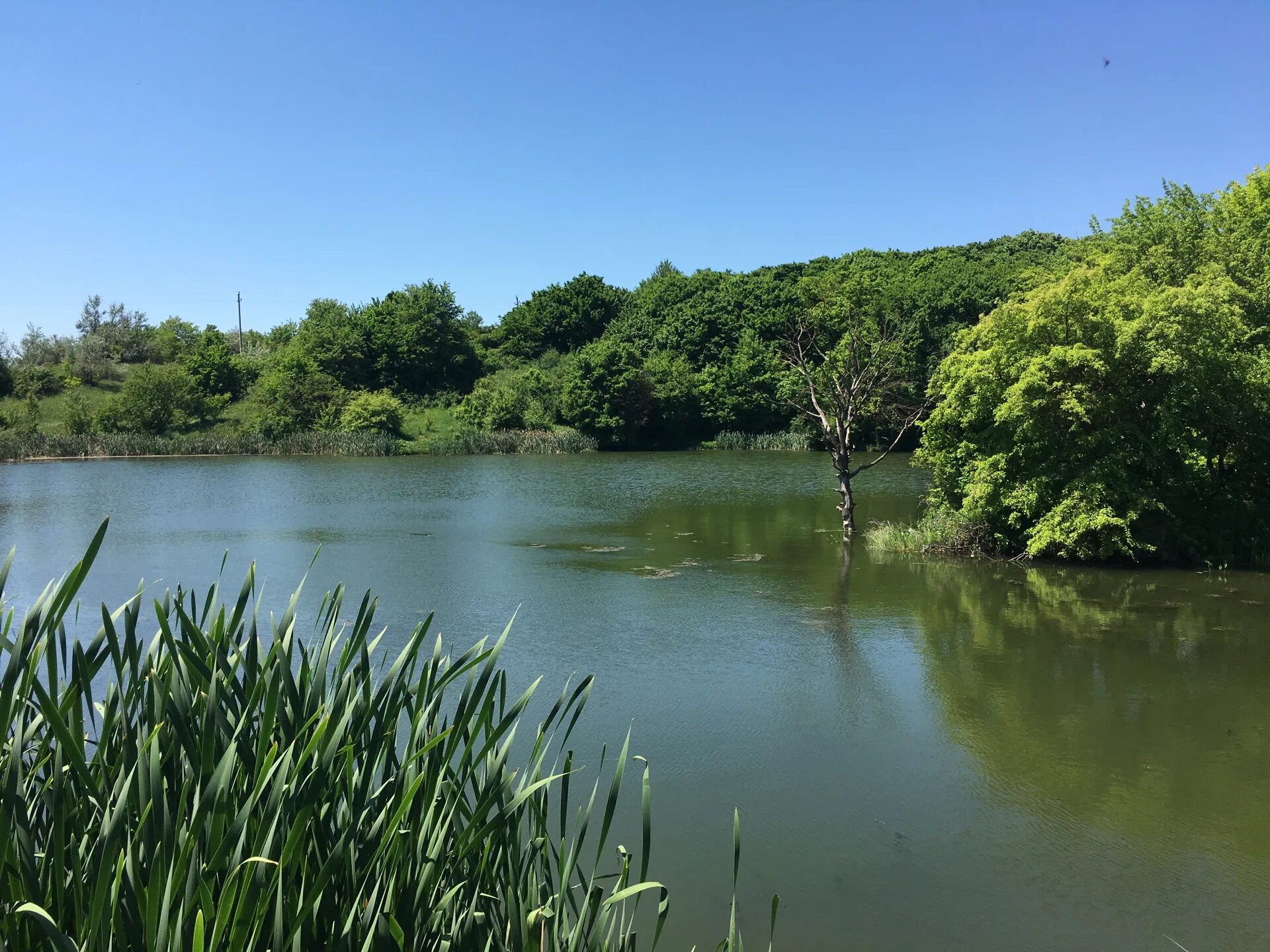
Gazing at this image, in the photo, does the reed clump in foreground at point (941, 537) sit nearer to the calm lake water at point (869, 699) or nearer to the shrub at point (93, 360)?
the calm lake water at point (869, 699)

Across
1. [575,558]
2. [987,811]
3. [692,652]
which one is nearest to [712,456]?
[575,558]

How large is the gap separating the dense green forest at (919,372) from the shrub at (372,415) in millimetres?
157

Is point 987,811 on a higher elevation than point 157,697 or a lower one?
lower

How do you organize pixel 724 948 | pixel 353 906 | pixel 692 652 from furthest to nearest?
pixel 692 652 < pixel 724 948 < pixel 353 906

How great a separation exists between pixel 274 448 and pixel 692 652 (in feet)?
116

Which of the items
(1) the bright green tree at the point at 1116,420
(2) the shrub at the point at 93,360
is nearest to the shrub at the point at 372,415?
(2) the shrub at the point at 93,360

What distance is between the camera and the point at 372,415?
45.2 m

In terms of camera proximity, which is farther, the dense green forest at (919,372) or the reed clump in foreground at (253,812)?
the dense green forest at (919,372)

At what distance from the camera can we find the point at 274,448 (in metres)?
40.8

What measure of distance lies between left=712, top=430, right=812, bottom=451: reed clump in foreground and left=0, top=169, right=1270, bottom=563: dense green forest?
38 cm

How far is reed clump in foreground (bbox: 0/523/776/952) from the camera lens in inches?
86.0

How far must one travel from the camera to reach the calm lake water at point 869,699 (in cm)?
498

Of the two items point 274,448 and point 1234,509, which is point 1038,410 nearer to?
point 1234,509

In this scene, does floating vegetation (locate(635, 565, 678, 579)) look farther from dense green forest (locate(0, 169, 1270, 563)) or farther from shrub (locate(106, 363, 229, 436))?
shrub (locate(106, 363, 229, 436))
